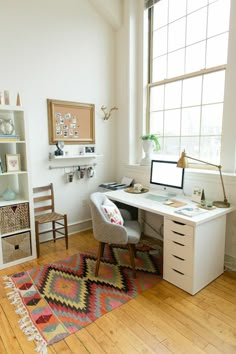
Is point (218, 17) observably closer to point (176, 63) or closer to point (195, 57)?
point (195, 57)

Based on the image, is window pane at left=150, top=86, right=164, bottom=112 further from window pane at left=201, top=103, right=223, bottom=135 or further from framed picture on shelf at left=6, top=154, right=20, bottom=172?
framed picture on shelf at left=6, top=154, right=20, bottom=172

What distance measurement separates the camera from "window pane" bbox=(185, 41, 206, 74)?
271 centimetres

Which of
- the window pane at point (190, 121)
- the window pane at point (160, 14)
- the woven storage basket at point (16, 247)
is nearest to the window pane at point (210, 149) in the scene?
the window pane at point (190, 121)

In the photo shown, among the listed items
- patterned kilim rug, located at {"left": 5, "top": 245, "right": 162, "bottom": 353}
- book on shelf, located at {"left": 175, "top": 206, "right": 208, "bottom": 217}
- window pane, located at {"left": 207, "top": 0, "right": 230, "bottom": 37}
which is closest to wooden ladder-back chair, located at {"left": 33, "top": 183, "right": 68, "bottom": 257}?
patterned kilim rug, located at {"left": 5, "top": 245, "right": 162, "bottom": 353}

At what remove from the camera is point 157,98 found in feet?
10.8

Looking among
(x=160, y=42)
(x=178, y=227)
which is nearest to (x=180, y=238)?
(x=178, y=227)

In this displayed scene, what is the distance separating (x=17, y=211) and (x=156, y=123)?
214 cm

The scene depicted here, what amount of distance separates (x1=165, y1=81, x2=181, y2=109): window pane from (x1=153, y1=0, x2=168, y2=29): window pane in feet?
2.77

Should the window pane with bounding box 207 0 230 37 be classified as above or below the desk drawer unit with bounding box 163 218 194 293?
above

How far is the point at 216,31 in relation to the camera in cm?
257

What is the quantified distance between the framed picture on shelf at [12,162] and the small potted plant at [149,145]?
1582 mm

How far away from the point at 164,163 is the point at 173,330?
1.66 meters

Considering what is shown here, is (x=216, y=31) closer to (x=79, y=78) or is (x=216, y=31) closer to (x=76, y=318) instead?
(x=79, y=78)

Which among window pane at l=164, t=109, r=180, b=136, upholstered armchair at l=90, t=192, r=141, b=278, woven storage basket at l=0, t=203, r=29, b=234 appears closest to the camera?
upholstered armchair at l=90, t=192, r=141, b=278
